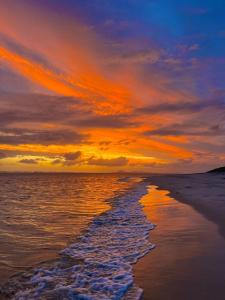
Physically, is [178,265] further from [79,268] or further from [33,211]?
[33,211]

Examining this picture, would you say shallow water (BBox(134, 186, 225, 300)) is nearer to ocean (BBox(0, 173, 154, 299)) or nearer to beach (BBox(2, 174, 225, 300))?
beach (BBox(2, 174, 225, 300))

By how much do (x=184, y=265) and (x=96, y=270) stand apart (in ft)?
7.67

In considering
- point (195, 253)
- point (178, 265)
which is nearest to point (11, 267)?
point (178, 265)

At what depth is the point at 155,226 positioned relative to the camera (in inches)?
603

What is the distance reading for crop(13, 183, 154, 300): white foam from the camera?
758cm

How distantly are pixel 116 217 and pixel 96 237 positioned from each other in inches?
208

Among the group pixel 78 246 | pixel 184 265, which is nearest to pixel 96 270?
pixel 184 265

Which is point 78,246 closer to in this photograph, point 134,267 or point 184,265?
point 134,267

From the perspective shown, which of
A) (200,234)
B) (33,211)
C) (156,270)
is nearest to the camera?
(156,270)

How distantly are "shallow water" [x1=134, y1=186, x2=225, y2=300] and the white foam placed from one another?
0.39m

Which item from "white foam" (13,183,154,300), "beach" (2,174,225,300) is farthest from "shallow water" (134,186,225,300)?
"white foam" (13,183,154,300)

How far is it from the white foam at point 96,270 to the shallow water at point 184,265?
1.26 feet

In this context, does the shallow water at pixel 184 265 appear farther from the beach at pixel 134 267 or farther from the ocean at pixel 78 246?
the ocean at pixel 78 246

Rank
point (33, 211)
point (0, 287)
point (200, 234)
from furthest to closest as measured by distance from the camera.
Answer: point (33, 211) → point (200, 234) → point (0, 287)
